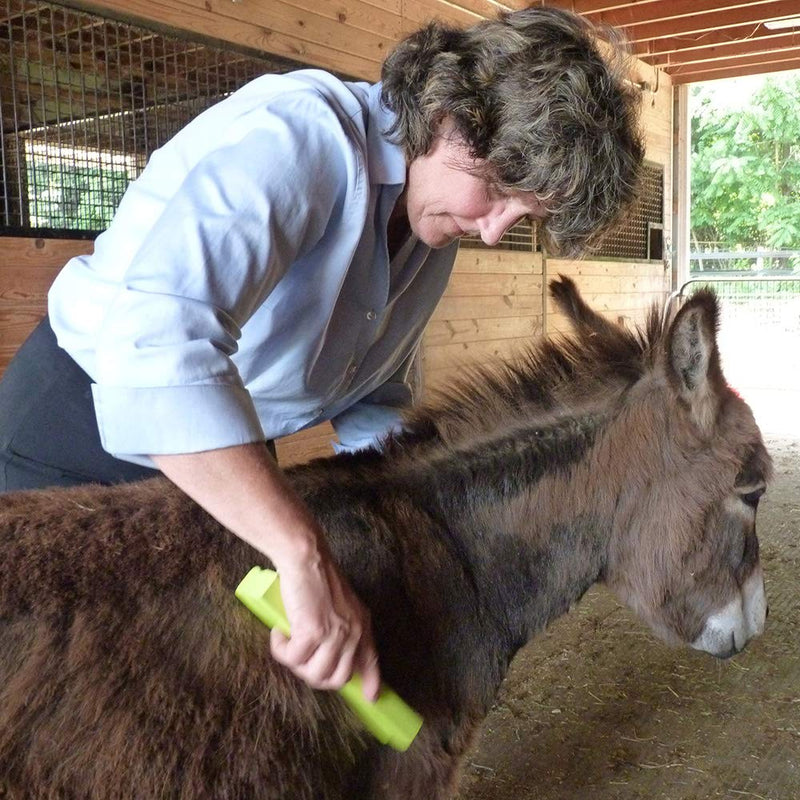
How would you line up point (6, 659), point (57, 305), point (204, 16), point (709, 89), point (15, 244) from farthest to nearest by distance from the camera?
point (709, 89) < point (204, 16) < point (15, 244) < point (57, 305) < point (6, 659)

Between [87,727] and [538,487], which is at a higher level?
[538,487]

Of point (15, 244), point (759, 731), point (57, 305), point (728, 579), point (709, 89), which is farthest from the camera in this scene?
point (709, 89)

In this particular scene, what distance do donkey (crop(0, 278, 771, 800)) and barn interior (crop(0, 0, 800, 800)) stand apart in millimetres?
214

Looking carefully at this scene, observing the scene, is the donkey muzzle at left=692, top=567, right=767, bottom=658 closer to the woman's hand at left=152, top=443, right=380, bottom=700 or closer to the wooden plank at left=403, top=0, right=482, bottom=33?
the woman's hand at left=152, top=443, right=380, bottom=700

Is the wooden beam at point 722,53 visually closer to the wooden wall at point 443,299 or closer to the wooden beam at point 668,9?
the wooden beam at point 668,9

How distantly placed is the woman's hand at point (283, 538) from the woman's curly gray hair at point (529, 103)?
65 centimetres

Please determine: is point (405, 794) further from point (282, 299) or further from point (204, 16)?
point (204, 16)

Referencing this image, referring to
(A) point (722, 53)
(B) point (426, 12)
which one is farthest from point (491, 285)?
(A) point (722, 53)

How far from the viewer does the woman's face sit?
54.6 inches

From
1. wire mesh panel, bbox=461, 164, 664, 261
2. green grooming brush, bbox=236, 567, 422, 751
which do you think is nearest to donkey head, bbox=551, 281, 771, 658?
green grooming brush, bbox=236, 567, 422, 751

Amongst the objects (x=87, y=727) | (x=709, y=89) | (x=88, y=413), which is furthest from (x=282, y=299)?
(x=709, y=89)

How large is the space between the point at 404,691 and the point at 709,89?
72.6ft

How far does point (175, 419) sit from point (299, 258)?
444 mm

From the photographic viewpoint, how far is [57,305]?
1528 mm
